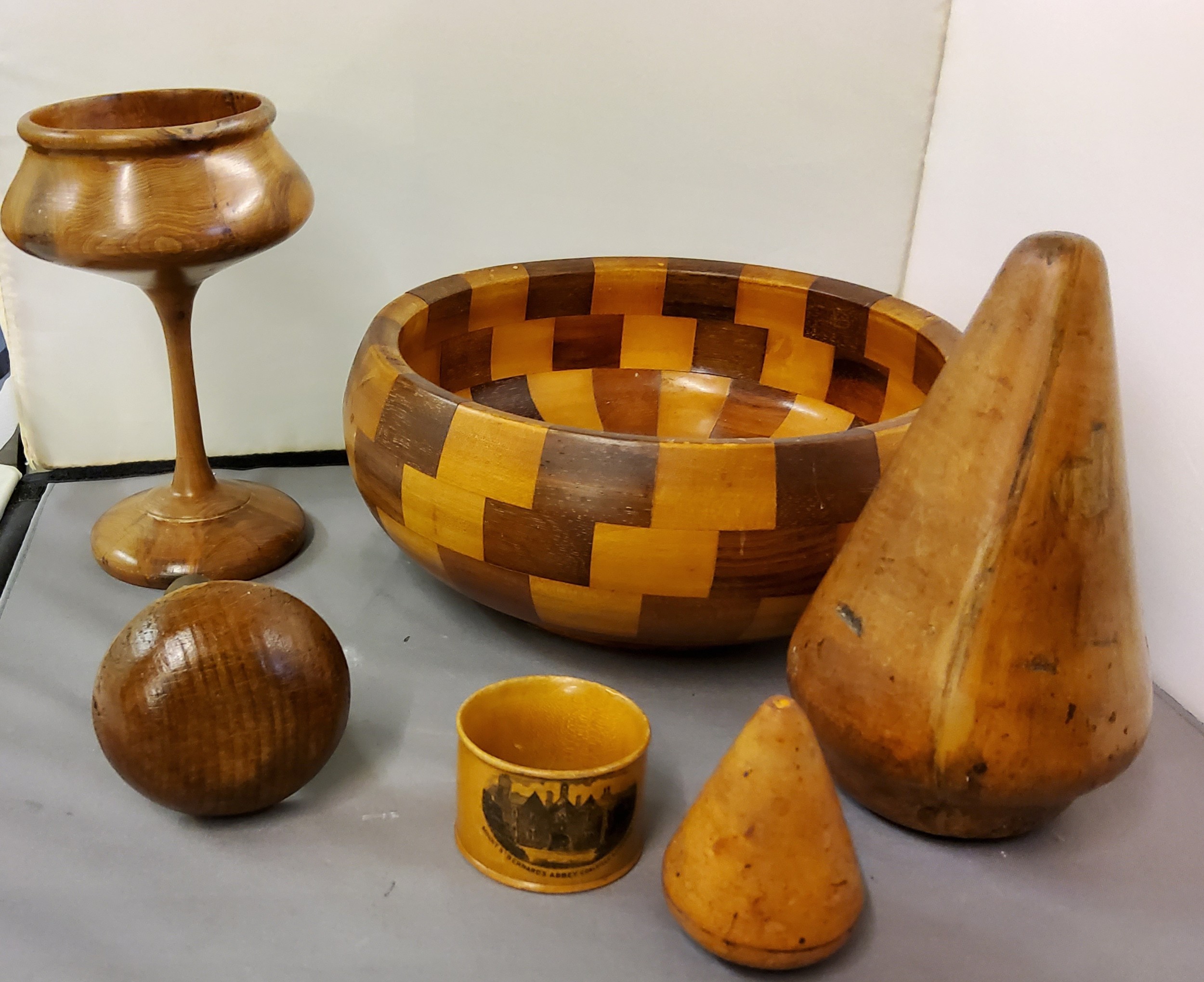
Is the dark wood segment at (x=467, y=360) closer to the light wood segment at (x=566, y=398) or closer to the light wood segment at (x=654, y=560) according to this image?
the light wood segment at (x=566, y=398)

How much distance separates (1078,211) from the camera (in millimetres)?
947

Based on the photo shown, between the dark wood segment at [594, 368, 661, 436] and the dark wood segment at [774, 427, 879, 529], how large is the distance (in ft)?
1.17

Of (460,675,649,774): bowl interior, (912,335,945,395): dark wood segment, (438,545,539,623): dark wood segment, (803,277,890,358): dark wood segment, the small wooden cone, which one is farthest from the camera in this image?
(803,277,890,358): dark wood segment

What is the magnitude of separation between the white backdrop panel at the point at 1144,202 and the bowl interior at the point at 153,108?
0.72 meters

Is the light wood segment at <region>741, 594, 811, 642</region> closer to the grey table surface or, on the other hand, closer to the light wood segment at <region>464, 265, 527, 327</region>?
the grey table surface

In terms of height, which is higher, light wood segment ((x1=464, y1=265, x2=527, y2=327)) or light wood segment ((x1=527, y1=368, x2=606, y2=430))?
light wood segment ((x1=464, y1=265, x2=527, y2=327))

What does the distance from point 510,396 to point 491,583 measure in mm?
319

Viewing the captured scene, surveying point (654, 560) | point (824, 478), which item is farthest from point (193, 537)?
point (824, 478)

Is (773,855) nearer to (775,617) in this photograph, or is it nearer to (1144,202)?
(775,617)

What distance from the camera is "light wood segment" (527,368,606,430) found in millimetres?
1079

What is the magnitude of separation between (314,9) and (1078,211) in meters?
0.74

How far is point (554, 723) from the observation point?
698mm

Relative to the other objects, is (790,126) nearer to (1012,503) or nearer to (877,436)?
(877,436)

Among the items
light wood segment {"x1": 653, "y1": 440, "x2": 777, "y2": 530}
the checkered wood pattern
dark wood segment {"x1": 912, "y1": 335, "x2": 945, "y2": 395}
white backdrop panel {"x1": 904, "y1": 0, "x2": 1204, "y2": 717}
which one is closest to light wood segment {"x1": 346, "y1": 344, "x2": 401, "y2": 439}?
the checkered wood pattern
